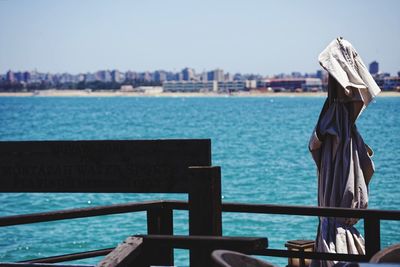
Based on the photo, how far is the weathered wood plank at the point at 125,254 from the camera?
12.1ft

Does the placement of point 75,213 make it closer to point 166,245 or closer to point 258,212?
point 166,245

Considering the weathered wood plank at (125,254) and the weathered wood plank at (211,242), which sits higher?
the weathered wood plank at (211,242)

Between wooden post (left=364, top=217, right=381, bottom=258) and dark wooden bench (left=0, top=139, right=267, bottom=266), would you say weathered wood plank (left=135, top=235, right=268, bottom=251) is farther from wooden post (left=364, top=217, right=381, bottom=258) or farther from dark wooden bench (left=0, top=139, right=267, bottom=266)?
wooden post (left=364, top=217, right=381, bottom=258)

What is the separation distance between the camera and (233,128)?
7500 cm

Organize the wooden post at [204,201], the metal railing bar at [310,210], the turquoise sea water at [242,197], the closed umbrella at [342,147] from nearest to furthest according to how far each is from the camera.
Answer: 1. the wooden post at [204,201]
2. the metal railing bar at [310,210]
3. the closed umbrella at [342,147]
4. the turquoise sea water at [242,197]

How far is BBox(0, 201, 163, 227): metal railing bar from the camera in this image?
4319 mm

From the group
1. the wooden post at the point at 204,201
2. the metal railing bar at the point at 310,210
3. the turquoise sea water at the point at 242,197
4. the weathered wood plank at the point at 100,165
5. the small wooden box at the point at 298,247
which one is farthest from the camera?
the turquoise sea water at the point at 242,197

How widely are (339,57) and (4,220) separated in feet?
9.96

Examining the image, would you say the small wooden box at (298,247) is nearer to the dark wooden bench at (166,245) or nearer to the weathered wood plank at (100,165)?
the weathered wood plank at (100,165)

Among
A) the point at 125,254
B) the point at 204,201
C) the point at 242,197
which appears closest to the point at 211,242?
the point at 125,254

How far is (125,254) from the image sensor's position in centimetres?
380

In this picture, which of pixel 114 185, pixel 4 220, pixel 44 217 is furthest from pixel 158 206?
pixel 4 220

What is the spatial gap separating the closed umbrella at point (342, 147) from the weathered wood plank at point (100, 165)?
5.96ft

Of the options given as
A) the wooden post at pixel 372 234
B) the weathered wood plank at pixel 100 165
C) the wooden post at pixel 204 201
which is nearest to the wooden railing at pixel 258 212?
the wooden post at pixel 372 234
